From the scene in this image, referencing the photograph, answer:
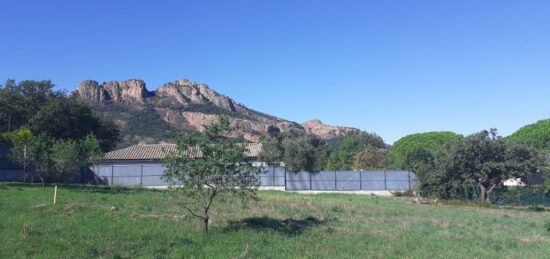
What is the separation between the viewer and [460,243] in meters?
19.2

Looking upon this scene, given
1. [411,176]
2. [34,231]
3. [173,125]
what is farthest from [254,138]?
[34,231]

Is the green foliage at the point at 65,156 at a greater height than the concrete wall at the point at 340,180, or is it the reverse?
the green foliage at the point at 65,156

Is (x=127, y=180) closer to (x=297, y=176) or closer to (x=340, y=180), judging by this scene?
(x=297, y=176)

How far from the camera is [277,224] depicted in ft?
70.3

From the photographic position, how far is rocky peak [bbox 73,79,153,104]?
179125 millimetres

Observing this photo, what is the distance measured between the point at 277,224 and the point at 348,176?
38626 millimetres

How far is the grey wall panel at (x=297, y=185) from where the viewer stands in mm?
58906

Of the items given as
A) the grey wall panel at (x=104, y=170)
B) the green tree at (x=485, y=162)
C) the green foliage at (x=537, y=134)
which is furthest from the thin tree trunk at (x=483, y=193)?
the green foliage at (x=537, y=134)

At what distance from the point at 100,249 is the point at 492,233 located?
16.7 metres

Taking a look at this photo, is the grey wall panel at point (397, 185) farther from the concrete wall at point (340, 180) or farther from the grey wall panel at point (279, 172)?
the grey wall panel at point (279, 172)

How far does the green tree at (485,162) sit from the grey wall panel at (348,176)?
47.6 feet

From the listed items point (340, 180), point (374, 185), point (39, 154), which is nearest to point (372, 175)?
point (374, 185)

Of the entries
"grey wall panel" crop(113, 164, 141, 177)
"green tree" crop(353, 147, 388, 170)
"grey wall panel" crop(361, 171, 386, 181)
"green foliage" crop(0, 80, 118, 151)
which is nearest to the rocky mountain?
"green tree" crop(353, 147, 388, 170)

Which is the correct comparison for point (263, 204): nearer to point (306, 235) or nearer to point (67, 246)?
point (306, 235)
